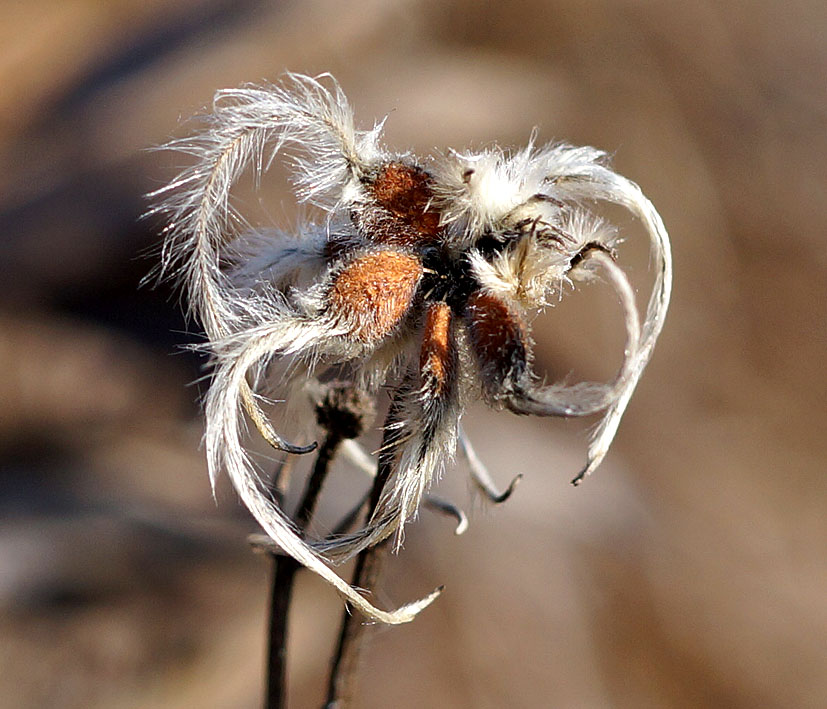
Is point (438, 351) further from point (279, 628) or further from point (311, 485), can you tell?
point (279, 628)

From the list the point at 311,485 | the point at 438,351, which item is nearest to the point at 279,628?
the point at 311,485

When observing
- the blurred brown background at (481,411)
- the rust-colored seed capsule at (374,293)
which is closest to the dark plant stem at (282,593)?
the rust-colored seed capsule at (374,293)

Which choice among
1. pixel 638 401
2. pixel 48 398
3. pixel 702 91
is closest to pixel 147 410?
pixel 48 398

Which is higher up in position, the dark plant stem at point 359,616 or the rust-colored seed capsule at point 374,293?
the rust-colored seed capsule at point 374,293

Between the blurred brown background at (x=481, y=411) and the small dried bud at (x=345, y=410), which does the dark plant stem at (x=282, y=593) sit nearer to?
the small dried bud at (x=345, y=410)

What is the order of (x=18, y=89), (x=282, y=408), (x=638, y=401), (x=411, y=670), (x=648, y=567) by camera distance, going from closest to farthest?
1. (x=282, y=408)
2. (x=411, y=670)
3. (x=648, y=567)
4. (x=638, y=401)
5. (x=18, y=89)

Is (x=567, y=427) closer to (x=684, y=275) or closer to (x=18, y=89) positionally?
(x=684, y=275)
